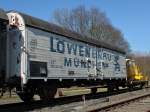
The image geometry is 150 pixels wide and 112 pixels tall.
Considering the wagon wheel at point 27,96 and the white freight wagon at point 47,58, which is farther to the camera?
the wagon wheel at point 27,96

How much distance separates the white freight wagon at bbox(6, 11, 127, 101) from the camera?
15.2 m

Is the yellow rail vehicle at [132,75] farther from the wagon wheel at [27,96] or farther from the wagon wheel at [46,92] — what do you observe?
the wagon wheel at [27,96]

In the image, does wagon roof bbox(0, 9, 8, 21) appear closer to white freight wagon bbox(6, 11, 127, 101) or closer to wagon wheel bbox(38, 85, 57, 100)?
white freight wagon bbox(6, 11, 127, 101)

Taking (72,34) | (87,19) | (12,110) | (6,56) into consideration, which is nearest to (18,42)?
(6,56)

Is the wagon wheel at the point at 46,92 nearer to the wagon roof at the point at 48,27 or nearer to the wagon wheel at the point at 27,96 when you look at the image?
the wagon wheel at the point at 27,96

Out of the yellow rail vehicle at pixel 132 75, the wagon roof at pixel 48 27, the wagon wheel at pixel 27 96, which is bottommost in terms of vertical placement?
the wagon wheel at pixel 27 96

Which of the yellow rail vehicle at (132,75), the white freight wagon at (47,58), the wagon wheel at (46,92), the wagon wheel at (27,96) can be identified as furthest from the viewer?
the yellow rail vehicle at (132,75)

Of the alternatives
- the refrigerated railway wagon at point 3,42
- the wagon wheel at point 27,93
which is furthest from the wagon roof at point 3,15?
the wagon wheel at point 27,93

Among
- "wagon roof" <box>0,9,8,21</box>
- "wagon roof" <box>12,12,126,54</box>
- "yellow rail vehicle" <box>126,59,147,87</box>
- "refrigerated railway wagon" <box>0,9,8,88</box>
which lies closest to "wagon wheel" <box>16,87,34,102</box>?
"refrigerated railway wagon" <box>0,9,8,88</box>

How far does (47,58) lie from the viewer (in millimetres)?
16797

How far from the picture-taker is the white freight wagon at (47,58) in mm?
15164

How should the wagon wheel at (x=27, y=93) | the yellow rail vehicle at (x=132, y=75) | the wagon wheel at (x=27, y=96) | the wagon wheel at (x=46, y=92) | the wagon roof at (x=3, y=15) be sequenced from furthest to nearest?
1. the yellow rail vehicle at (x=132, y=75)
2. the wagon wheel at (x=27, y=96)
3. the wagon wheel at (x=46, y=92)
4. the wagon wheel at (x=27, y=93)
5. the wagon roof at (x=3, y=15)

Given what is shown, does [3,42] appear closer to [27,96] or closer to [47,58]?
[47,58]

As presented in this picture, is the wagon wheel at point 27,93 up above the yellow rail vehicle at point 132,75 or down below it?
below
